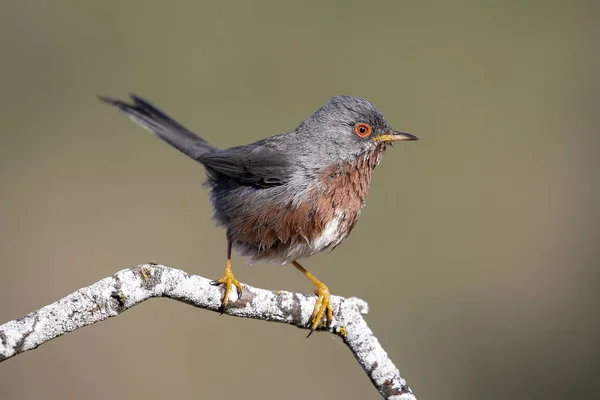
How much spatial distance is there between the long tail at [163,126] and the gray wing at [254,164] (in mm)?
426

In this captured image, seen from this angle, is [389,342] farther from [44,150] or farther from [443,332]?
[44,150]

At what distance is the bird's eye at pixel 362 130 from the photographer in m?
4.73

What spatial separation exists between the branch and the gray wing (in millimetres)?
1139

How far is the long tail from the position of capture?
560 cm

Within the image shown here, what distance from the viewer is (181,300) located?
3.04 metres

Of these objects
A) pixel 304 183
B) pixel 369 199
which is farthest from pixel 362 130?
pixel 369 199

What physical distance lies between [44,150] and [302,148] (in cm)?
594

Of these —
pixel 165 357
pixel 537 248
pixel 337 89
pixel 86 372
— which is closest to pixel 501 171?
pixel 537 248

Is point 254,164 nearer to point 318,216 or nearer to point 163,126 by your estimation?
point 318,216

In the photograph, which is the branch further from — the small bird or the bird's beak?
the bird's beak

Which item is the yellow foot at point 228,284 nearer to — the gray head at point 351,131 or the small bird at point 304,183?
the small bird at point 304,183

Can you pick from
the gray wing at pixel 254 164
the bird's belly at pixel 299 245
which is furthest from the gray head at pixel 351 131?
→ the bird's belly at pixel 299 245

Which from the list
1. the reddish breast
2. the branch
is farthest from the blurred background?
the branch

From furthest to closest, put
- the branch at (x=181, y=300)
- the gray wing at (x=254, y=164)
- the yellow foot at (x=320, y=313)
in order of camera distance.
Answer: the gray wing at (x=254, y=164)
the yellow foot at (x=320, y=313)
the branch at (x=181, y=300)
